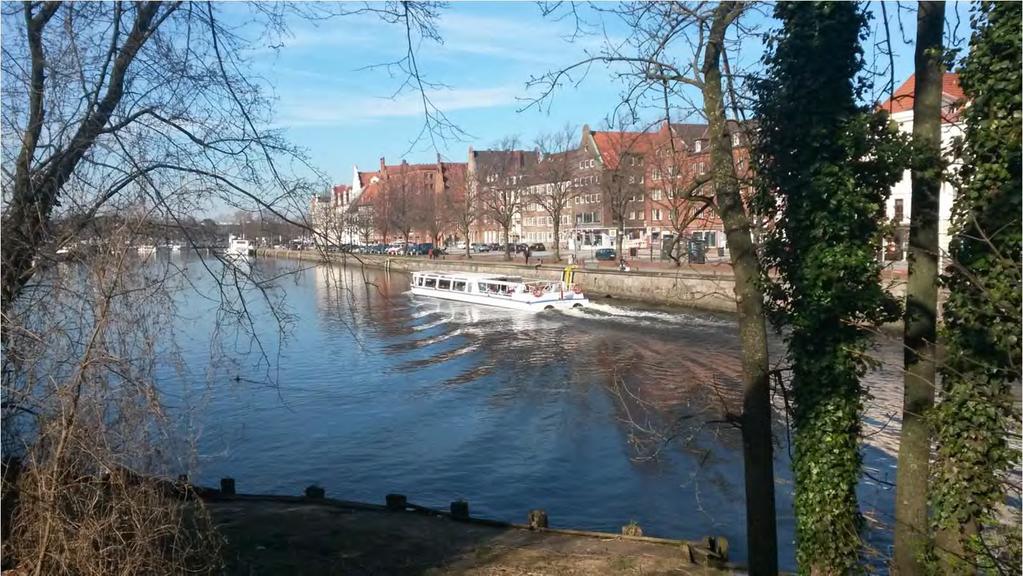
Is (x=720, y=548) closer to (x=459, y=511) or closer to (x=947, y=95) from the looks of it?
(x=459, y=511)

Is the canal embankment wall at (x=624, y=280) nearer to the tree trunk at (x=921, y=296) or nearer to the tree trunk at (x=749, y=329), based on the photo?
the tree trunk at (x=749, y=329)

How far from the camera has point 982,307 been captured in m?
6.30

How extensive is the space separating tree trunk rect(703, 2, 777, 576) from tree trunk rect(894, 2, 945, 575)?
1.04 meters

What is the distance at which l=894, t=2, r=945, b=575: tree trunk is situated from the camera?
266 inches

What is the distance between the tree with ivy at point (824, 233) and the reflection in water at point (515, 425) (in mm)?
927

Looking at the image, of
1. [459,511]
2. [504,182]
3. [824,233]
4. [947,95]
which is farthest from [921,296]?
[504,182]

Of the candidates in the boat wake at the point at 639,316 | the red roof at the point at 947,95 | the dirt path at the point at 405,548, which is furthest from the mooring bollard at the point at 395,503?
the boat wake at the point at 639,316

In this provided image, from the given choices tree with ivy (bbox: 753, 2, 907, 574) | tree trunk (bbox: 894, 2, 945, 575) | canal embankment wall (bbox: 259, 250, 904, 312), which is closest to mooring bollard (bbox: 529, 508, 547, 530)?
tree with ivy (bbox: 753, 2, 907, 574)

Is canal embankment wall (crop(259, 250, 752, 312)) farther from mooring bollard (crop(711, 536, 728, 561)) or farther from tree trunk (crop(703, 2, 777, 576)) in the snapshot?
tree trunk (crop(703, 2, 777, 576))

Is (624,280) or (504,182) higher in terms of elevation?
(504,182)

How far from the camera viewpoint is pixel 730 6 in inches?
280

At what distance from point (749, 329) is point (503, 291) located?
3502 centimetres

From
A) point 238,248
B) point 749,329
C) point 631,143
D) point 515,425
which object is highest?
point 631,143

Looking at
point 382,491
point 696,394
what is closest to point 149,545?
point 382,491
